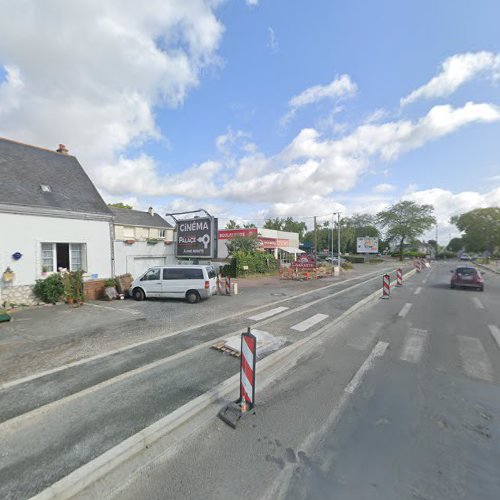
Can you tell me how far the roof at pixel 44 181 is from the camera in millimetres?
11289

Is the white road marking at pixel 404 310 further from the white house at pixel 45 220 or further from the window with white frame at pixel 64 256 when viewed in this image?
the window with white frame at pixel 64 256

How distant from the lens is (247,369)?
3.81 m

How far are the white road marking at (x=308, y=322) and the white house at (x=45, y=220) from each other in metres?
10.9

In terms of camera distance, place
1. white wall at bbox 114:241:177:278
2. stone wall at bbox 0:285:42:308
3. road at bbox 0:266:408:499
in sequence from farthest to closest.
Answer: white wall at bbox 114:241:177:278, stone wall at bbox 0:285:42:308, road at bbox 0:266:408:499

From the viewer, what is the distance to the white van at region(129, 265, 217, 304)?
12.0 metres

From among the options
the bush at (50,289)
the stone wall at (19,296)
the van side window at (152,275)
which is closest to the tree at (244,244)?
the van side window at (152,275)

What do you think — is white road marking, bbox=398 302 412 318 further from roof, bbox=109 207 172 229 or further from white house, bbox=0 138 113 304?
roof, bbox=109 207 172 229

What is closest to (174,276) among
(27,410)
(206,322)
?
(206,322)

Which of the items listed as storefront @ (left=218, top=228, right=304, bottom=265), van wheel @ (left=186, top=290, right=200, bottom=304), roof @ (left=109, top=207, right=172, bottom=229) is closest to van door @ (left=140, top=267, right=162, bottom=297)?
van wheel @ (left=186, top=290, right=200, bottom=304)

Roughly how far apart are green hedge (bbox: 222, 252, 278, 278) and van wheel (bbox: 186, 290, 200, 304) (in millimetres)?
12313

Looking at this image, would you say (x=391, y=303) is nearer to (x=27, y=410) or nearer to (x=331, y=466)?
(x=331, y=466)

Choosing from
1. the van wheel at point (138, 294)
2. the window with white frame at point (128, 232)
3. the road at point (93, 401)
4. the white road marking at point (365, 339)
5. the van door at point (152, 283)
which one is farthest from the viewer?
the window with white frame at point (128, 232)

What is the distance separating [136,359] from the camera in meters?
5.63

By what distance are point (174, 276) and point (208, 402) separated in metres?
8.82
